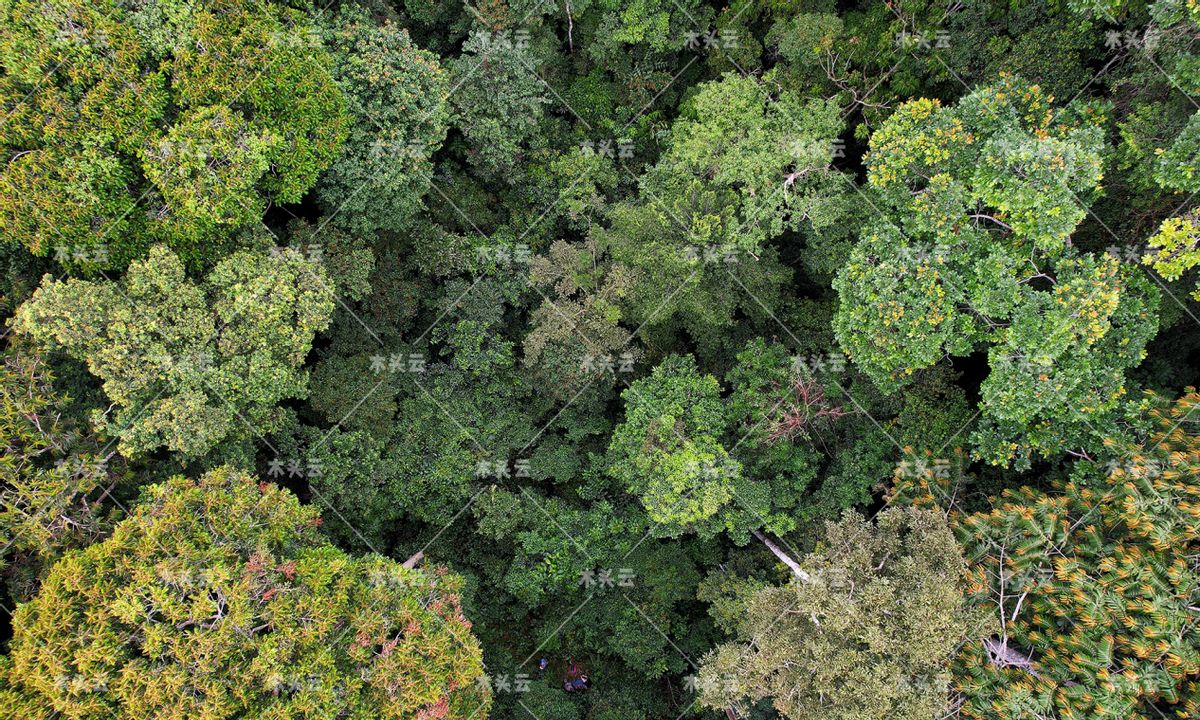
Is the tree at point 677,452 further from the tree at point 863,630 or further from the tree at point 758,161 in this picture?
the tree at point 758,161

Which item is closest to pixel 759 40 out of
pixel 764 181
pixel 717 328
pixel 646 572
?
pixel 764 181

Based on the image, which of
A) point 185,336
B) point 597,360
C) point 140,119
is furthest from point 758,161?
point 185,336

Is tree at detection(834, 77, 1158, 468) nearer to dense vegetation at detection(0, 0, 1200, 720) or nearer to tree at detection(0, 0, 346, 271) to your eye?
dense vegetation at detection(0, 0, 1200, 720)

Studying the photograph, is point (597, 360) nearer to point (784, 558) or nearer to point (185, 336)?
point (784, 558)

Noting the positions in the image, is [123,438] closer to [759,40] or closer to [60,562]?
[60,562]

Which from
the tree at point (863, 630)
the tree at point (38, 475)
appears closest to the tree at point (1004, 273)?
the tree at point (863, 630)

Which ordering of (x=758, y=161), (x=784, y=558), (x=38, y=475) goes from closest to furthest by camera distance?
(x=38, y=475), (x=784, y=558), (x=758, y=161)
